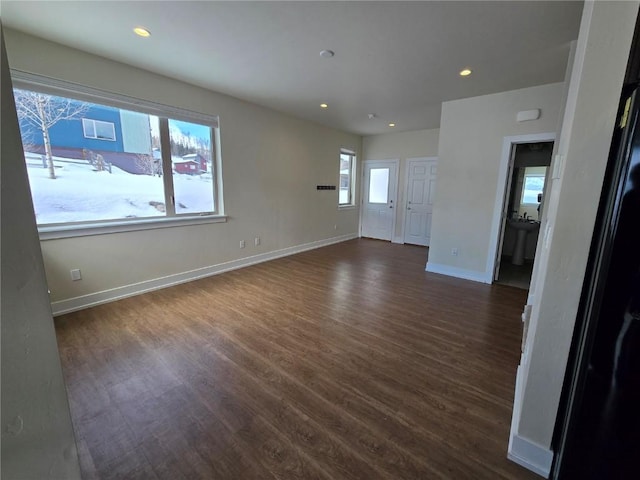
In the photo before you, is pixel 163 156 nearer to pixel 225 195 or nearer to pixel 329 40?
pixel 225 195

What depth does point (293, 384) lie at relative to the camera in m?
1.92

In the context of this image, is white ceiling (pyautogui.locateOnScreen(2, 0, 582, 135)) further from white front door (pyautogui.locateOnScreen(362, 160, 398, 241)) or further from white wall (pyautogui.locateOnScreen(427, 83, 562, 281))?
white front door (pyautogui.locateOnScreen(362, 160, 398, 241))

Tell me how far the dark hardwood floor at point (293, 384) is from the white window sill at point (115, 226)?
0.84 meters

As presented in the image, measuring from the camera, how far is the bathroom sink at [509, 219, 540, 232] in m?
4.69

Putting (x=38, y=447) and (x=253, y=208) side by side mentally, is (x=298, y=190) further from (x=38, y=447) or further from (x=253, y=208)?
(x=38, y=447)

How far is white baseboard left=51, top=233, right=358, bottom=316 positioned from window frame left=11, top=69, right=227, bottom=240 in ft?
2.29

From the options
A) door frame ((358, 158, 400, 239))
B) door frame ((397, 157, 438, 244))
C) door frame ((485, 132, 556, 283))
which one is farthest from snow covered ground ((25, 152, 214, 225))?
door frame ((397, 157, 438, 244))

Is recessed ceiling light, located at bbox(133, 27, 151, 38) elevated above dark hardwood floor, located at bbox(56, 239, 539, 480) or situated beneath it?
elevated above

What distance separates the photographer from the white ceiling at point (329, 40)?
6.67 feet

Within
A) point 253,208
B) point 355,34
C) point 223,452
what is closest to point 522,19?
point 355,34

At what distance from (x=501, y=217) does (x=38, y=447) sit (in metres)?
4.63

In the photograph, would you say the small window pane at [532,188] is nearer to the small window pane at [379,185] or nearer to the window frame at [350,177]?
the small window pane at [379,185]

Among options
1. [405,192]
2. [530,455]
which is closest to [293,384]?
[530,455]

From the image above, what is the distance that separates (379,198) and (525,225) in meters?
3.21
